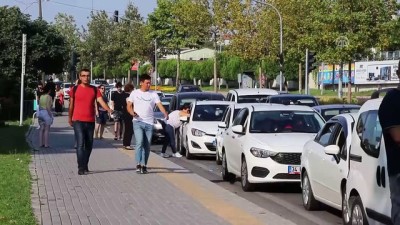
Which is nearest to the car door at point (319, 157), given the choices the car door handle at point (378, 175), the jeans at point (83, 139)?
the car door handle at point (378, 175)

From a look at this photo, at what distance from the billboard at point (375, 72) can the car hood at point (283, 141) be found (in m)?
64.7

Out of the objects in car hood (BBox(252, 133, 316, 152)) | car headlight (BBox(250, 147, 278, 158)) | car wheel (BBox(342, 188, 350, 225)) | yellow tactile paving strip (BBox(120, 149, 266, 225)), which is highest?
car hood (BBox(252, 133, 316, 152))

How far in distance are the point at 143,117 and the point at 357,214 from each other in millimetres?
7082

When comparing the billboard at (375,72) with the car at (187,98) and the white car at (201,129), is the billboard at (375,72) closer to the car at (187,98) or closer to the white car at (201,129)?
the car at (187,98)

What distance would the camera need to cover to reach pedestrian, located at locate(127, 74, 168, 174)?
1609 cm

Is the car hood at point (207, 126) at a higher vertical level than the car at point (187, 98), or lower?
lower

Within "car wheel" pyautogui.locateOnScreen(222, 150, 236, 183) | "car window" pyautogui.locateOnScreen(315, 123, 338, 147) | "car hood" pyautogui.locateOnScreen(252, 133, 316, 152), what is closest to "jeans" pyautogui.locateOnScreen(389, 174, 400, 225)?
"car window" pyautogui.locateOnScreen(315, 123, 338, 147)

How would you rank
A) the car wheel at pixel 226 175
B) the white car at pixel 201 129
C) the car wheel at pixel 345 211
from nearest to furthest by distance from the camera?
1. the car wheel at pixel 345 211
2. the car wheel at pixel 226 175
3. the white car at pixel 201 129

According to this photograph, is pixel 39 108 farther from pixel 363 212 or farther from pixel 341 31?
pixel 341 31

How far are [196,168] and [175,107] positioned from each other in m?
8.43

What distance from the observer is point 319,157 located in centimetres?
1195

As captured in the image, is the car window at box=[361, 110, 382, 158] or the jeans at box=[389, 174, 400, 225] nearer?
the jeans at box=[389, 174, 400, 225]

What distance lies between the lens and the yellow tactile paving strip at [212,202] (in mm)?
11117

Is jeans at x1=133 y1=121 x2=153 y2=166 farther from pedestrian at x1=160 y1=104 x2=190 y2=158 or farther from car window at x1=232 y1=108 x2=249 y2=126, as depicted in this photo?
pedestrian at x1=160 y1=104 x2=190 y2=158
